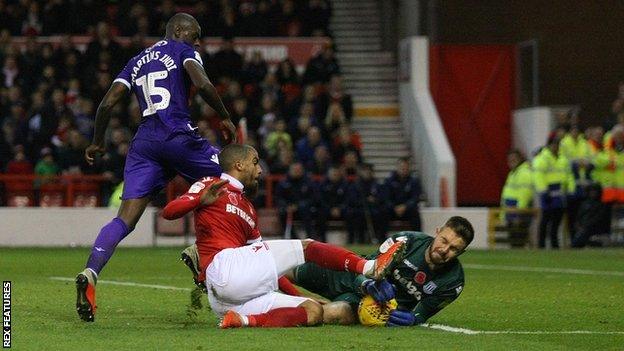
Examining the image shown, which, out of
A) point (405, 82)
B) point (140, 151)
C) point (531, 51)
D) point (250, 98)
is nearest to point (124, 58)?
point (250, 98)

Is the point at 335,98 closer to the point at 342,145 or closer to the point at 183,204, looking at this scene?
the point at 342,145

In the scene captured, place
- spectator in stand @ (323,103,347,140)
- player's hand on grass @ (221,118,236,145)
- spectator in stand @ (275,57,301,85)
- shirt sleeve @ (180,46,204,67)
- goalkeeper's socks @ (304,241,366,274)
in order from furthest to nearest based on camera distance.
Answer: spectator in stand @ (275,57,301,85) → spectator in stand @ (323,103,347,140) → shirt sleeve @ (180,46,204,67) → player's hand on grass @ (221,118,236,145) → goalkeeper's socks @ (304,241,366,274)

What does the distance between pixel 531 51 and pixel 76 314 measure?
21.4 meters

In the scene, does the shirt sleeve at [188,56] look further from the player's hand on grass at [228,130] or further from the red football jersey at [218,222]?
the red football jersey at [218,222]

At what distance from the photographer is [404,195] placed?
85.1ft

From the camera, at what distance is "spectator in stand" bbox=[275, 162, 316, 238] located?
25719 mm

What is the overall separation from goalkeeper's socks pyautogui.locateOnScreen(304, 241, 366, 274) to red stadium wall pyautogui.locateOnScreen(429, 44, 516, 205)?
21601 millimetres

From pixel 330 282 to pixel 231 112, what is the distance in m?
16.7

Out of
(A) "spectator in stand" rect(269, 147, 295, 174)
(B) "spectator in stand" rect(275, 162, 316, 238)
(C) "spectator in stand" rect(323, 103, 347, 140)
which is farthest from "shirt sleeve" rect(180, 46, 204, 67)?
(C) "spectator in stand" rect(323, 103, 347, 140)

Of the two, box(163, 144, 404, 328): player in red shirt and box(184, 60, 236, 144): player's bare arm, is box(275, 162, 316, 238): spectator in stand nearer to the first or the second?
box(184, 60, 236, 144): player's bare arm

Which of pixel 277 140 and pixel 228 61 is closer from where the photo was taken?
pixel 277 140

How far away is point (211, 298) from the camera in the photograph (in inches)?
392

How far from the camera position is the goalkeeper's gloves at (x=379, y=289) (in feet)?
32.0

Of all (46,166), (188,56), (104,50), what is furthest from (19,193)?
(188,56)
